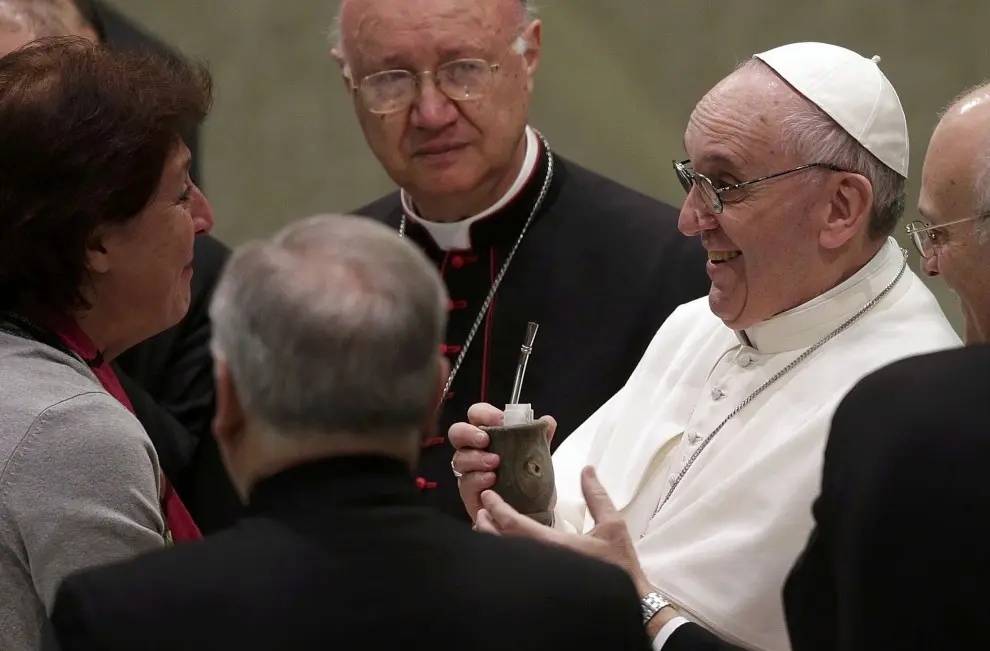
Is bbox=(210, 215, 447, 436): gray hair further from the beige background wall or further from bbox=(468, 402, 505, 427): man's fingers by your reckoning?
the beige background wall

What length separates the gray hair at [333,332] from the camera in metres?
1.53

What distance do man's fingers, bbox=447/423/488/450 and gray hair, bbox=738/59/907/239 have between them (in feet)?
2.29

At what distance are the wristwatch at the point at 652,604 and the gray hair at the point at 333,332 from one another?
0.84 m

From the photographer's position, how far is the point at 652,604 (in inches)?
91.6

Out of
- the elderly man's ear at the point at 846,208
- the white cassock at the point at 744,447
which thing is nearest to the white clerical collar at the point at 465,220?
the white cassock at the point at 744,447

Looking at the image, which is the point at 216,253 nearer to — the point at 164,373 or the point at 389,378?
the point at 164,373

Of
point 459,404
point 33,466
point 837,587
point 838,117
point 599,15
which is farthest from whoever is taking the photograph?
point 599,15

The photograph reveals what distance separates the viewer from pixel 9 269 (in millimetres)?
2252

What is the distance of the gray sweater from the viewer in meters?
2.06

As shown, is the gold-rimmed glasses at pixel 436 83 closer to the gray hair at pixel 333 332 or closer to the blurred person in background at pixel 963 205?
the blurred person in background at pixel 963 205

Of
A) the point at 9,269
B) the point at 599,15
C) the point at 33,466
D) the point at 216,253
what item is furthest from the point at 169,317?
the point at 599,15

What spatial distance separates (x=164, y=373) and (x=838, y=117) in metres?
1.77

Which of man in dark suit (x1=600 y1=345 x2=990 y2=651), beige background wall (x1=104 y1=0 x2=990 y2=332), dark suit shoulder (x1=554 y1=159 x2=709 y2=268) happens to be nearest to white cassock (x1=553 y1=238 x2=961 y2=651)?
dark suit shoulder (x1=554 y1=159 x2=709 y2=268)

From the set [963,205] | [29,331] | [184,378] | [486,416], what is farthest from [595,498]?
[184,378]
